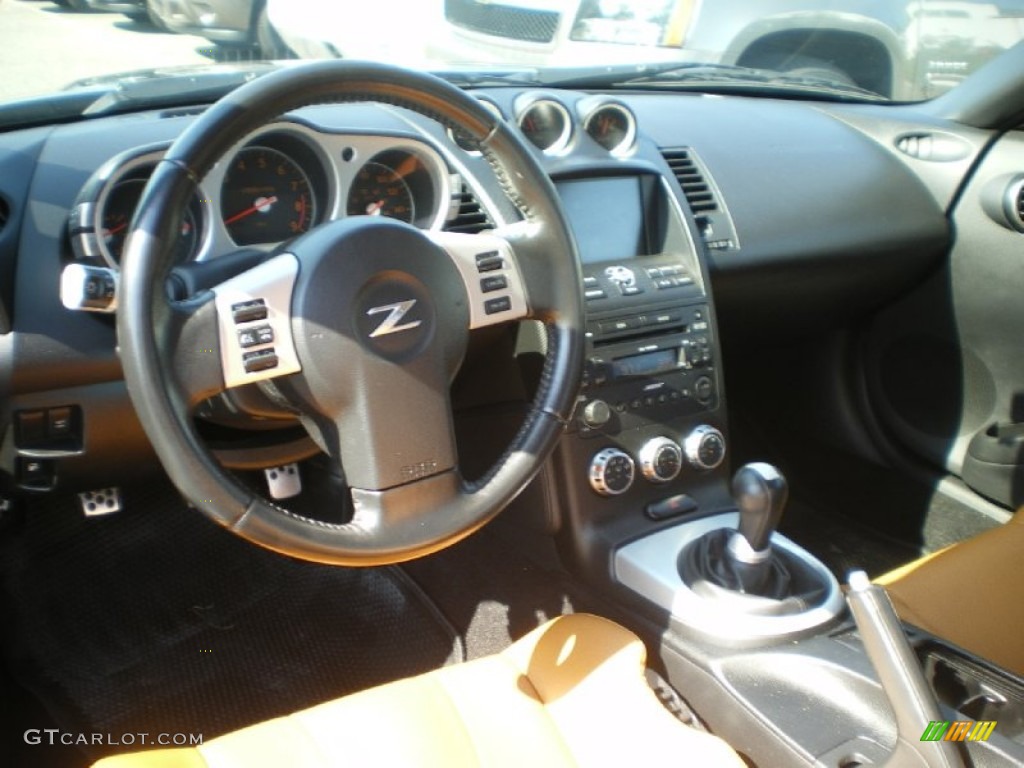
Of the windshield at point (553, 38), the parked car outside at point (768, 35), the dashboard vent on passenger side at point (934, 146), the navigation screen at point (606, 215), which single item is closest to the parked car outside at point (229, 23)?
the windshield at point (553, 38)

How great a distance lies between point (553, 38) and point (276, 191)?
1204 mm

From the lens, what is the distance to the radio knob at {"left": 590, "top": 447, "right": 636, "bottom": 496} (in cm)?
189

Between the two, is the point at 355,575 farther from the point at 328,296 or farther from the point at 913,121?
the point at 913,121

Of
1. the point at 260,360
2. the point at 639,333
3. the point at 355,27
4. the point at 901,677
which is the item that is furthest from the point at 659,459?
the point at 355,27

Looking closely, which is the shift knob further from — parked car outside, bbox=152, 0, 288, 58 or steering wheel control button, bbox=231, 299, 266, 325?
parked car outside, bbox=152, 0, 288, 58

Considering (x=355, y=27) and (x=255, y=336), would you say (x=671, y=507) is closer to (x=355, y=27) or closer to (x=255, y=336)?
(x=255, y=336)


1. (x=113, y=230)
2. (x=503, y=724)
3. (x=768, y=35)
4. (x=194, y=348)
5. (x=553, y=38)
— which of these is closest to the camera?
(x=194, y=348)

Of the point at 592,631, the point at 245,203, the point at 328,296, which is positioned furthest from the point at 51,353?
the point at 592,631

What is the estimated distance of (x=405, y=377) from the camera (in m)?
1.33

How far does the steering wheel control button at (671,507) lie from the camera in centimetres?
195

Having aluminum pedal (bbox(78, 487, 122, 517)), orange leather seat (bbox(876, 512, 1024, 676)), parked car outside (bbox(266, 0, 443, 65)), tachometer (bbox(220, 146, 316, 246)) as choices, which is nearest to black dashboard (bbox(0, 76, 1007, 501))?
tachometer (bbox(220, 146, 316, 246))

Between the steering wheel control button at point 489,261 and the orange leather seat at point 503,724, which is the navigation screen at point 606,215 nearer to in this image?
the steering wheel control button at point 489,261

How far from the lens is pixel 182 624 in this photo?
2.24 metres

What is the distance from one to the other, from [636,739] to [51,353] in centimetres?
100
